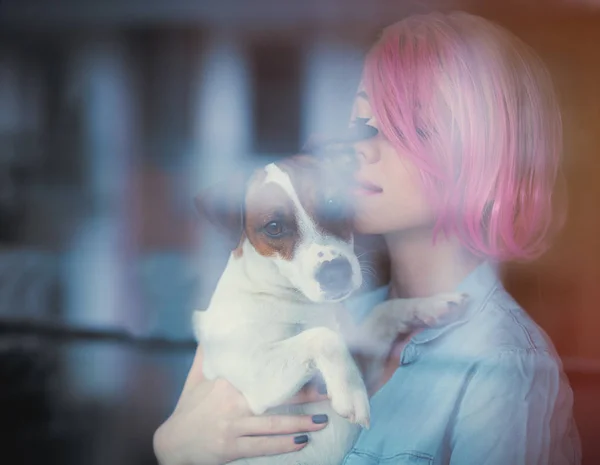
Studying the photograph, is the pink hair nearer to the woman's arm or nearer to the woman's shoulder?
the woman's shoulder

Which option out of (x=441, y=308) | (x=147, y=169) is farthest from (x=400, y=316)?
(x=147, y=169)

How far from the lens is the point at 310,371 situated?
1.10m

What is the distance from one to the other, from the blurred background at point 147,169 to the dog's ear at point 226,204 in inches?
0.9

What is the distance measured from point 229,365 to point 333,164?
42 cm

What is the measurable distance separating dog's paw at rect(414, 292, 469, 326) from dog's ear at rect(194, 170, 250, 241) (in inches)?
14.5

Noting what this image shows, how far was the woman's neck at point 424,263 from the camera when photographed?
1148 mm

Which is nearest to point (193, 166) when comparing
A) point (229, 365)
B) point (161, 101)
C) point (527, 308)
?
point (161, 101)

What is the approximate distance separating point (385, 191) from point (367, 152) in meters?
0.08

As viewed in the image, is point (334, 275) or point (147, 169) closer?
point (334, 275)

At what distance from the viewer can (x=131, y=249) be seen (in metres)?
1.21

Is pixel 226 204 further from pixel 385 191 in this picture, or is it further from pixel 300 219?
pixel 385 191

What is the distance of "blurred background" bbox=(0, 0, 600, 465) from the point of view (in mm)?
1174

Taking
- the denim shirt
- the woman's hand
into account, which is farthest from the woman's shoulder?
the woman's hand

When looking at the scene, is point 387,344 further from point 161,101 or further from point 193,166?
point 161,101
